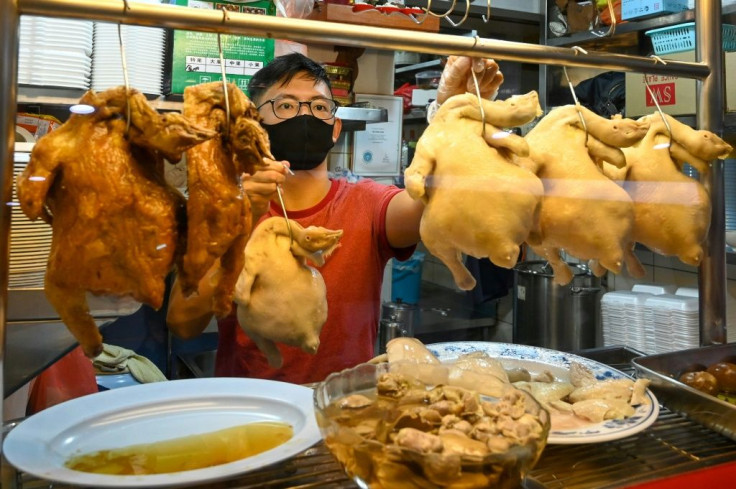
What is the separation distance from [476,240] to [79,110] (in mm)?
707

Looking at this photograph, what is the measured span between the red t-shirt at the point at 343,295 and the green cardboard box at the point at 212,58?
0.41 m

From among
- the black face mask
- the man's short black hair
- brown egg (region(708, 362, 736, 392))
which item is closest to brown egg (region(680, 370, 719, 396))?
brown egg (region(708, 362, 736, 392))

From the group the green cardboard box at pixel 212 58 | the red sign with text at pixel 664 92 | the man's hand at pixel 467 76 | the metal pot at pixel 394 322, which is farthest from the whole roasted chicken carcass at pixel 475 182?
the metal pot at pixel 394 322

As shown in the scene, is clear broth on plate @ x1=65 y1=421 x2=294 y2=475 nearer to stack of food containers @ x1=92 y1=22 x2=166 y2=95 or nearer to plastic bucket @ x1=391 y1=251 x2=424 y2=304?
stack of food containers @ x1=92 y1=22 x2=166 y2=95

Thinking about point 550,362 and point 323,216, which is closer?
point 550,362

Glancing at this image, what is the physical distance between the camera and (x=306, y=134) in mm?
1501

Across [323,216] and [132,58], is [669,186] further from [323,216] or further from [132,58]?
[132,58]

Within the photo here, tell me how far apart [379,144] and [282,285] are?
0.68 m

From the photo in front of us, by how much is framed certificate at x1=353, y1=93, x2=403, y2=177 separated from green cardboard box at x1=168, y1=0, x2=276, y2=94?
0.31 metres

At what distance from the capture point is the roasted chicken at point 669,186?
142 cm

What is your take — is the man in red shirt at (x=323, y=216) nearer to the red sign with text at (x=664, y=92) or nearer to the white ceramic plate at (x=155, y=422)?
the white ceramic plate at (x=155, y=422)

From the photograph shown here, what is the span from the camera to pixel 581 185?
1299 millimetres

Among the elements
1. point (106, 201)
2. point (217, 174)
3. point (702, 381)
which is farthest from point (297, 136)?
point (702, 381)

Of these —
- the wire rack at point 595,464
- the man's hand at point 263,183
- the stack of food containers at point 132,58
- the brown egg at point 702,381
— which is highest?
the stack of food containers at point 132,58
